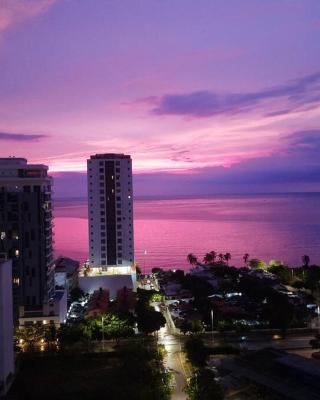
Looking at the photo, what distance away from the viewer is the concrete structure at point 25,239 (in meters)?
23.9

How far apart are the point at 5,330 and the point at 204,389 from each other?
740cm

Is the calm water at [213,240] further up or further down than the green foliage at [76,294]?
further up

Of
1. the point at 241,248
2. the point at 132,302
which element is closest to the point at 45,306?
the point at 132,302

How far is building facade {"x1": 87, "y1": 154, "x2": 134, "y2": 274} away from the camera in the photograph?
3534 cm

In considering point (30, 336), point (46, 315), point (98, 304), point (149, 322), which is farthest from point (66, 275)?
point (149, 322)

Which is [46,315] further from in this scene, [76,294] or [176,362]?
[176,362]

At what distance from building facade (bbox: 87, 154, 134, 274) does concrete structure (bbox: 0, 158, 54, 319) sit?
1064 centimetres

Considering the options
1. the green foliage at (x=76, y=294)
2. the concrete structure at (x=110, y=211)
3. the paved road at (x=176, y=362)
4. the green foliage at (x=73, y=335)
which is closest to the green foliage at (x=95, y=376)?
the green foliage at (x=73, y=335)

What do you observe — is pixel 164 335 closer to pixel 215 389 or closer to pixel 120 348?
pixel 120 348

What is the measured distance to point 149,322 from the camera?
21297 millimetres

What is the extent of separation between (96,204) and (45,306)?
1281cm

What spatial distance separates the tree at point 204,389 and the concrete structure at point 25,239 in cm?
1237

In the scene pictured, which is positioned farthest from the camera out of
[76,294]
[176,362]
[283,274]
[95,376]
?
[283,274]

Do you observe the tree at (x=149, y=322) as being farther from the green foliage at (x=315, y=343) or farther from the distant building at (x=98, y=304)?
the green foliage at (x=315, y=343)
